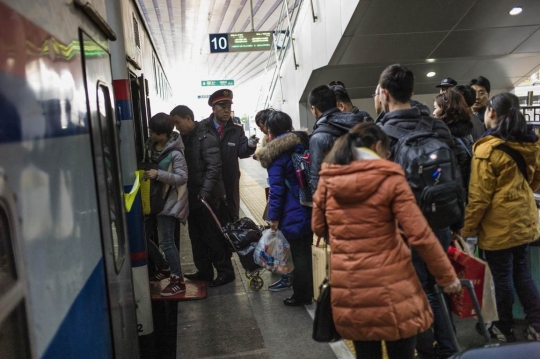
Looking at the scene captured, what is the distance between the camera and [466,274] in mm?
2857

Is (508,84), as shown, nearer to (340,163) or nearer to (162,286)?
(162,286)

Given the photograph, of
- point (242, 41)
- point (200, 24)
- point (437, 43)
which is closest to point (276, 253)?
point (437, 43)

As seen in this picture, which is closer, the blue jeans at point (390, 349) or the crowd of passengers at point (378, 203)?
the crowd of passengers at point (378, 203)

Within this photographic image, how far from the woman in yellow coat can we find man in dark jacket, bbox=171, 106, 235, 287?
2.43 meters

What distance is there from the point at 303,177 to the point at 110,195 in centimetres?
183

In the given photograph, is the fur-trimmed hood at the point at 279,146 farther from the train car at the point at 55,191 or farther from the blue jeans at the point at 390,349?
the blue jeans at the point at 390,349

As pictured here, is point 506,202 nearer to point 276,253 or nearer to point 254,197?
point 276,253

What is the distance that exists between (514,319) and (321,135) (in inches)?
79.7

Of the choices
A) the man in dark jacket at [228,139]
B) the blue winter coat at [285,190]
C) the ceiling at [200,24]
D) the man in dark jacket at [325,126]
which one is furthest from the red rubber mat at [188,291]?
the ceiling at [200,24]

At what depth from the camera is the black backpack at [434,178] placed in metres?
2.49

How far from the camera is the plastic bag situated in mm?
4129

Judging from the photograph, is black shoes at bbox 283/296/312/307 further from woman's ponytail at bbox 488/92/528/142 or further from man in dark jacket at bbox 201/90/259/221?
woman's ponytail at bbox 488/92/528/142

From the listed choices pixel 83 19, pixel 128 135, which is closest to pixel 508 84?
pixel 128 135

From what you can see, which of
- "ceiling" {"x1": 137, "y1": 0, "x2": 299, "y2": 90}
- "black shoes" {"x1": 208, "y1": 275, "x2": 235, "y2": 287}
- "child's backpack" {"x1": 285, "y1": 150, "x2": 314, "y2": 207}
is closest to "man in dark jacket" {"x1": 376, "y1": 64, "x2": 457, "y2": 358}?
"child's backpack" {"x1": 285, "y1": 150, "x2": 314, "y2": 207}
